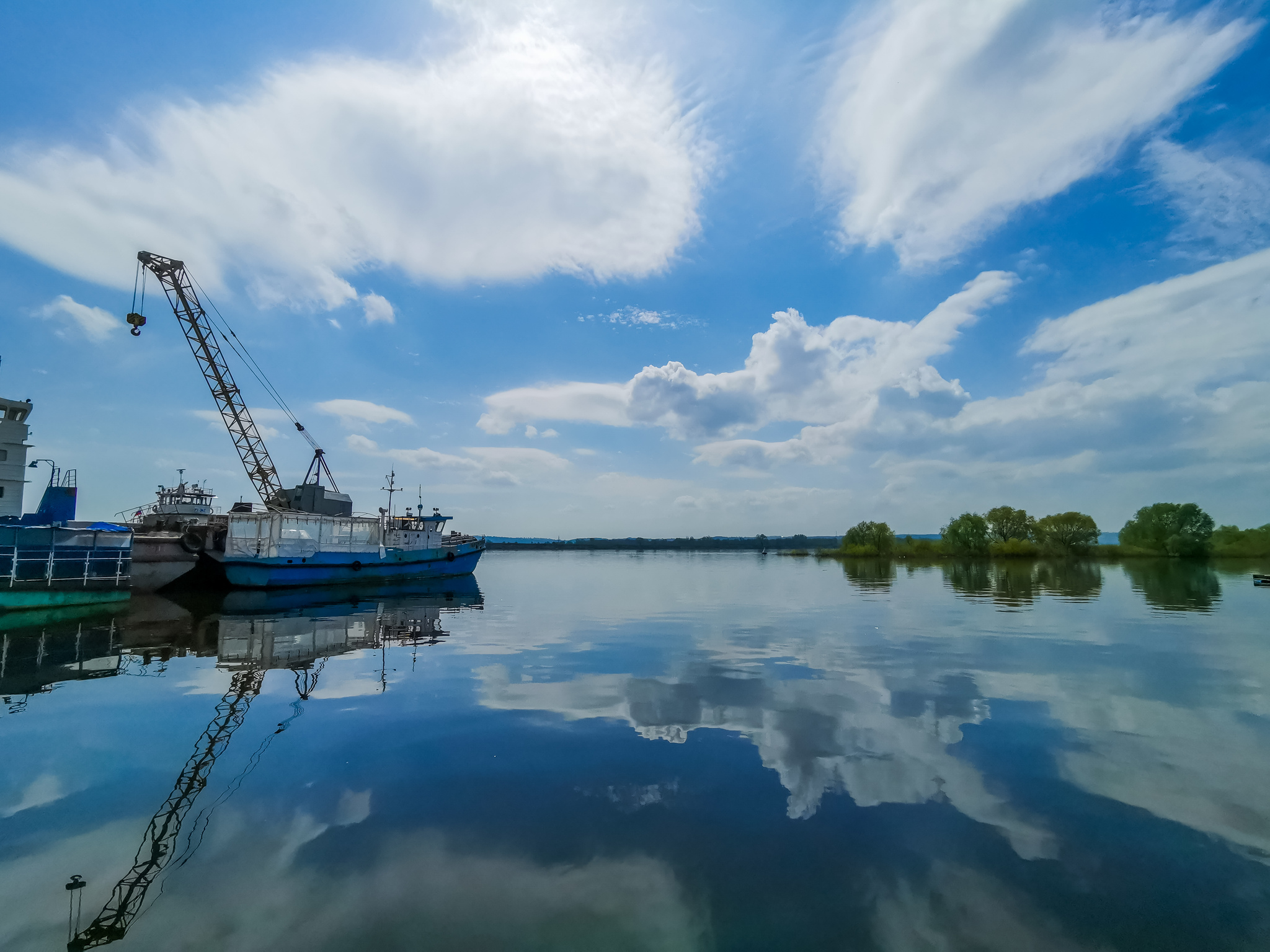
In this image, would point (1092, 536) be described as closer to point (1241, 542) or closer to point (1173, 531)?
point (1173, 531)

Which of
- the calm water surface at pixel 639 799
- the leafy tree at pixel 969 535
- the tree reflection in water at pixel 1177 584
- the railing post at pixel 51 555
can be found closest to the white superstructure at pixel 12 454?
the railing post at pixel 51 555

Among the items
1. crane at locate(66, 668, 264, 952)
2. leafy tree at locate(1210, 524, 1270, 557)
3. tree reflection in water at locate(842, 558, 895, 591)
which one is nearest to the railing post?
crane at locate(66, 668, 264, 952)

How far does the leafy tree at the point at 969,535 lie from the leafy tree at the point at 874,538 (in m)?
17.3

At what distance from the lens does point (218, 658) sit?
22.9 m

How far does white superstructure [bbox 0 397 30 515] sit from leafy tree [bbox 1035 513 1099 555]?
158768 millimetres

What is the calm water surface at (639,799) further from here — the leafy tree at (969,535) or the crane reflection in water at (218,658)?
the leafy tree at (969,535)

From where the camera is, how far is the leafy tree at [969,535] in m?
130

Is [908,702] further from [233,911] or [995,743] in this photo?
[233,911]

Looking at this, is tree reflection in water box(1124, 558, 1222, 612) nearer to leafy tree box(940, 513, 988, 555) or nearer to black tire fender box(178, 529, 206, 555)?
leafy tree box(940, 513, 988, 555)

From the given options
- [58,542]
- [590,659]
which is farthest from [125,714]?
[58,542]

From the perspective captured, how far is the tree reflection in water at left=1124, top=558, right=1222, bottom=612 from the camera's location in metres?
40.8

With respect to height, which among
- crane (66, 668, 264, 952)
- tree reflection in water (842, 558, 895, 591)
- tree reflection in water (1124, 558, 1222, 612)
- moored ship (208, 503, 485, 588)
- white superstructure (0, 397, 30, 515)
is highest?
white superstructure (0, 397, 30, 515)

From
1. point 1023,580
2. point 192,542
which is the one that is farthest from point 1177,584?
point 192,542

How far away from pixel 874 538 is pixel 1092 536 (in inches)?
1791
